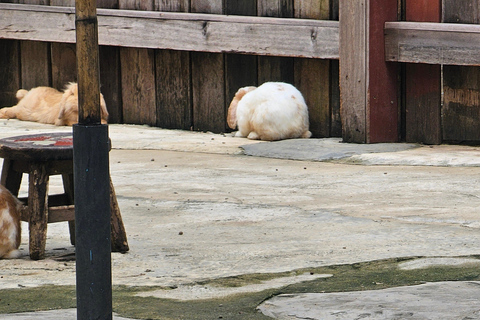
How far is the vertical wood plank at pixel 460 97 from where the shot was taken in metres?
7.54

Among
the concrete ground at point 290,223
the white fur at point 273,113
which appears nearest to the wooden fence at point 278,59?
the white fur at point 273,113

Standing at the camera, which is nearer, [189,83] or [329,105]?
[329,105]

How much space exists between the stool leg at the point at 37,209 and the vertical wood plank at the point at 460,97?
4.41m

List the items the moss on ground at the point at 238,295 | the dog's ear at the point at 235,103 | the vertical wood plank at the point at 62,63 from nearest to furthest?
the moss on ground at the point at 238,295
the dog's ear at the point at 235,103
the vertical wood plank at the point at 62,63

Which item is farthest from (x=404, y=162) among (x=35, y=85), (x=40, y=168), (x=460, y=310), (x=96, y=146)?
(x=35, y=85)

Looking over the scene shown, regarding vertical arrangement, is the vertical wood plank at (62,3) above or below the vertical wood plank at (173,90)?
above

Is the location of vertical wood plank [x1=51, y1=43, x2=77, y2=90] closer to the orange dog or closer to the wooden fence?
the wooden fence

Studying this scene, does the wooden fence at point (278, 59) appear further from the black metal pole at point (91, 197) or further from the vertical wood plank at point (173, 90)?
the black metal pole at point (91, 197)

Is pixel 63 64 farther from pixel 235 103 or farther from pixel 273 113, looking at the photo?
pixel 273 113

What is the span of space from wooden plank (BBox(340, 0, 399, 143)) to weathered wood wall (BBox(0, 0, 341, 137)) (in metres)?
0.57

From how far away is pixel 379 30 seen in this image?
769cm

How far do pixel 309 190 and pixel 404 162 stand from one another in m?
1.27

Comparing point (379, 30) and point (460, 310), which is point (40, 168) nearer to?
point (460, 310)

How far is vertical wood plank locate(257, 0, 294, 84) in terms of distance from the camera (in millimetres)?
8617
